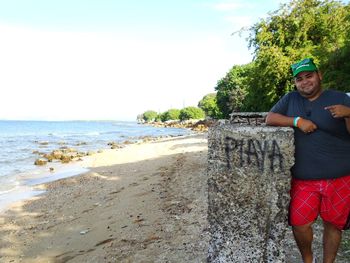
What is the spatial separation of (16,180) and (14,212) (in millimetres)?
7032

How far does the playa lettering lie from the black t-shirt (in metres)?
0.22

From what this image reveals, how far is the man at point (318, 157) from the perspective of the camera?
3188mm

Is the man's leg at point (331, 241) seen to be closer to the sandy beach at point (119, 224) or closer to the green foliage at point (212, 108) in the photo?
the sandy beach at point (119, 224)

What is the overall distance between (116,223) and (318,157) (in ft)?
17.2

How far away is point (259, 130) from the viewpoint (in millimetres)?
3201

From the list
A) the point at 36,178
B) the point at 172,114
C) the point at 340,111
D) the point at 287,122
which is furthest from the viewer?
the point at 172,114

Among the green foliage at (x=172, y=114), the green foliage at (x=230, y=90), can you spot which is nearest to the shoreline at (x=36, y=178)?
the green foliage at (x=230, y=90)

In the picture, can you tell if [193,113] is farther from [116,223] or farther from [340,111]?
[340,111]

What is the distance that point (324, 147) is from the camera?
319cm

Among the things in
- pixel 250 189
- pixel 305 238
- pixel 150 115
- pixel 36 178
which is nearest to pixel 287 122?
pixel 250 189

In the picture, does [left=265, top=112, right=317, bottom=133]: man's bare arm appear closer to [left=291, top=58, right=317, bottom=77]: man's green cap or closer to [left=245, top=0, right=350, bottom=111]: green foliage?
[left=291, top=58, right=317, bottom=77]: man's green cap

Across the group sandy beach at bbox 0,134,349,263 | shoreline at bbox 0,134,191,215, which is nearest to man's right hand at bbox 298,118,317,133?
sandy beach at bbox 0,134,349,263

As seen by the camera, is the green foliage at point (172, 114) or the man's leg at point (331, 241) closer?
the man's leg at point (331, 241)

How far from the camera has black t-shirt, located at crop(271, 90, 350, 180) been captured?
10.5 feet
